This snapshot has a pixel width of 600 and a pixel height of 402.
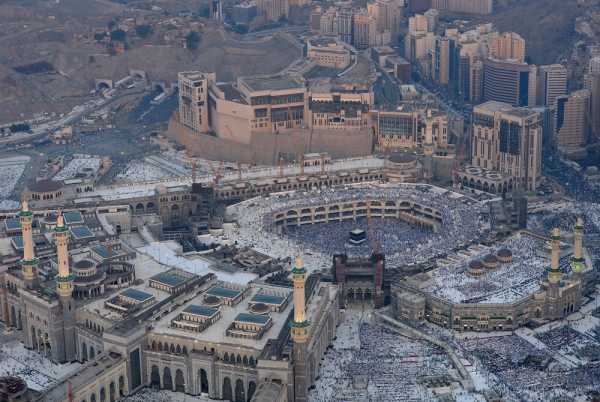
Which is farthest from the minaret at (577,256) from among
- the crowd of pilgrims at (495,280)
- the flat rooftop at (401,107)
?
the flat rooftop at (401,107)

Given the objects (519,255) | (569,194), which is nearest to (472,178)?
(569,194)

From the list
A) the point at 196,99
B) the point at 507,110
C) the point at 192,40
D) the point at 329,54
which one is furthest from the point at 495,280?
the point at 192,40

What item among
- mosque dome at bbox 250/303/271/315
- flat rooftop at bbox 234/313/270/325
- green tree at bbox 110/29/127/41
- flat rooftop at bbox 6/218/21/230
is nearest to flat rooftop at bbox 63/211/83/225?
flat rooftop at bbox 6/218/21/230

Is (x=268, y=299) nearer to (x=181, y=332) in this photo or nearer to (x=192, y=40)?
(x=181, y=332)

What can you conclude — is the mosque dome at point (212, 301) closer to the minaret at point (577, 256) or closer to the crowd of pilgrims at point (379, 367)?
the crowd of pilgrims at point (379, 367)

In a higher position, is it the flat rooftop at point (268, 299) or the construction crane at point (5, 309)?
the flat rooftop at point (268, 299)

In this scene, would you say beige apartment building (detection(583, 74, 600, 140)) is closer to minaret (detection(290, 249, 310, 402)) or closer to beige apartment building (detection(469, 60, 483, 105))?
beige apartment building (detection(469, 60, 483, 105))

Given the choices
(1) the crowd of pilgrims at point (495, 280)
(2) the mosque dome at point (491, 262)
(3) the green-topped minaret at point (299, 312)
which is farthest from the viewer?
(2) the mosque dome at point (491, 262)
